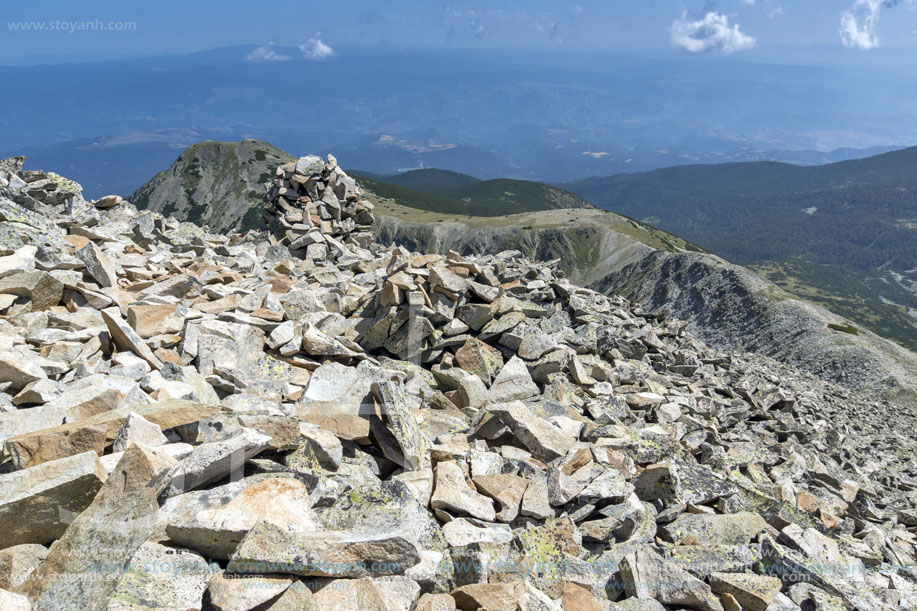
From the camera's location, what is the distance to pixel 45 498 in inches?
209

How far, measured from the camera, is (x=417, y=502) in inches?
290

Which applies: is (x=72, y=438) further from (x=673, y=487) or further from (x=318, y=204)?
(x=318, y=204)

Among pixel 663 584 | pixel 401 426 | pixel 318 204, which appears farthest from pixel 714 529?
pixel 318 204

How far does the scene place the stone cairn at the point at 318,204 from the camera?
34125 millimetres

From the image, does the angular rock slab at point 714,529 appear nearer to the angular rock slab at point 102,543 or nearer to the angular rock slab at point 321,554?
the angular rock slab at point 321,554

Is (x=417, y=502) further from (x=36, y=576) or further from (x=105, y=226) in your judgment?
(x=105, y=226)

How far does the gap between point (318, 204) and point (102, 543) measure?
106ft

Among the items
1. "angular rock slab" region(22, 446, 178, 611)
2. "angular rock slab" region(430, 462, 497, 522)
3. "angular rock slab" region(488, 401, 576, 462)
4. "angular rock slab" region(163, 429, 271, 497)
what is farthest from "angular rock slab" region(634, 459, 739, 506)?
"angular rock slab" region(22, 446, 178, 611)

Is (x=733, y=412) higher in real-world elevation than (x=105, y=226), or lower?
lower

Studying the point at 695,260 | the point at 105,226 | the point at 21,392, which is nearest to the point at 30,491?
the point at 21,392

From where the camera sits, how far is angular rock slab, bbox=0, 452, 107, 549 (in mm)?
5227

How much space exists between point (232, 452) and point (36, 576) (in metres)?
2.21

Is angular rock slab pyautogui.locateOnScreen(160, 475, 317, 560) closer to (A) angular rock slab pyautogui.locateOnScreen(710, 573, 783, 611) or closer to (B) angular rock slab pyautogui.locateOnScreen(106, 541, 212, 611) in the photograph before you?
(B) angular rock slab pyautogui.locateOnScreen(106, 541, 212, 611)

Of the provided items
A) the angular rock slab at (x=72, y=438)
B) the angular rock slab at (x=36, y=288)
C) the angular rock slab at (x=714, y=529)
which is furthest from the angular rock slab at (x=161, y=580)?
the angular rock slab at (x=36, y=288)
